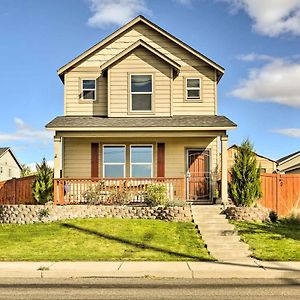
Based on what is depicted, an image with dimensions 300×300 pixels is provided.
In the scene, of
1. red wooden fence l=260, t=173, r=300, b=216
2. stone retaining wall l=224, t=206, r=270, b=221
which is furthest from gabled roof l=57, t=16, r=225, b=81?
stone retaining wall l=224, t=206, r=270, b=221

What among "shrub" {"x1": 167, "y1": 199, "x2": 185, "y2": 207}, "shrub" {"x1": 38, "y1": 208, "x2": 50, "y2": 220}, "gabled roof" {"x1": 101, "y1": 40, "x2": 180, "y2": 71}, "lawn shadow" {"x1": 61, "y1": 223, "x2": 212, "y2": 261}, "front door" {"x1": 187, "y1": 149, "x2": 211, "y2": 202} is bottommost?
"lawn shadow" {"x1": 61, "y1": 223, "x2": 212, "y2": 261}

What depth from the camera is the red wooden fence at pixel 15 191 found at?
23266 millimetres

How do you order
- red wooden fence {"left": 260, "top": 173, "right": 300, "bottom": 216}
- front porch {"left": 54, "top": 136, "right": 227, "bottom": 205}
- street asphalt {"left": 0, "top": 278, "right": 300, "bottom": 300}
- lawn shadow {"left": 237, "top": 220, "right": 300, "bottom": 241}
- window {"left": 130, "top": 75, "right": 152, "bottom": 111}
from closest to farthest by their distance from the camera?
street asphalt {"left": 0, "top": 278, "right": 300, "bottom": 300} < lawn shadow {"left": 237, "top": 220, "right": 300, "bottom": 241} < red wooden fence {"left": 260, "top": 173, "right": 300, "bottom": 216} < front porch {"left": 54, "top": 136, "right": 227, "bottom": 205} < window {"left": 130, "top": 75, "right": 152, "bottom": 111}

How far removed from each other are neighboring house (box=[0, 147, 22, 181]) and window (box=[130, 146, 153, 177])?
38241 mm

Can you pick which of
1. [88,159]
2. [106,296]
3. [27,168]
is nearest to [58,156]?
[88,159]

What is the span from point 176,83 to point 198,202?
19.6 ft

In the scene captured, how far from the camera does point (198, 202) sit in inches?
856

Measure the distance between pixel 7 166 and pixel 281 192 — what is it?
45.3 meters

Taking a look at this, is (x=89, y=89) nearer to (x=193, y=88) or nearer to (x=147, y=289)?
(x=193, y=88)

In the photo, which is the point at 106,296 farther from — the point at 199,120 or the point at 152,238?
the point at 199,120

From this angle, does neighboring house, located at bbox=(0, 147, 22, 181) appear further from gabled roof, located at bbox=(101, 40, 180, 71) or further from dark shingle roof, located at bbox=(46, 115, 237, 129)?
gabled roof, located at bbox=(101, 40, 180, 71)

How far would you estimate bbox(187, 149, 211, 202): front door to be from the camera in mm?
22375

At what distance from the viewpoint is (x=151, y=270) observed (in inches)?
451

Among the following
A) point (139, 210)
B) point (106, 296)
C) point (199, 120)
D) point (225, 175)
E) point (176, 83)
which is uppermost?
point (176, 83)
